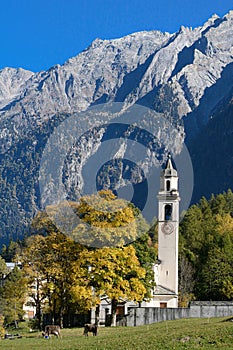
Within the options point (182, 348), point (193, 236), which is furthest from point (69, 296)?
point (193, 236)

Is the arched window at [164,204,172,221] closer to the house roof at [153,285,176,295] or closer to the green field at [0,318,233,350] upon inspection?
the house roof at [153,285,176,295]

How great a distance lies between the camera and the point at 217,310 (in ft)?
170

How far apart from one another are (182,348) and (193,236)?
65.3 metres

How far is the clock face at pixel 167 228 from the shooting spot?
76500 mm

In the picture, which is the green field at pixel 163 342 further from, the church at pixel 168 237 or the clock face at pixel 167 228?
the clock face at pixel 167 228

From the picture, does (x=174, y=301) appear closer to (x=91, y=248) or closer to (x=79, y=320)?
(x=79, y=320)

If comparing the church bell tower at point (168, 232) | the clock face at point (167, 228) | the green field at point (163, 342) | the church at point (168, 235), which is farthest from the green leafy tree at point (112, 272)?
the clock face at point (167, 228)

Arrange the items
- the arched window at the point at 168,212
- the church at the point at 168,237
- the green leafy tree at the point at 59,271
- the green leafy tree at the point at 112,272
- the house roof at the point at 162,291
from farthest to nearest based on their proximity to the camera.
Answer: the arched window at the point at 168,212 < the church at the point at 168,237 < the house roof at the point at 162,291 < the green leafy tree at the point at 112,272 < the green leafy tree at the point at 59,271

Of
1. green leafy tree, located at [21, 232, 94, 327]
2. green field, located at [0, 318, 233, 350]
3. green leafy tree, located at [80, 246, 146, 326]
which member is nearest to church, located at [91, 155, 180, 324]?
green leafy tree, located at [80, 246, 146, 326]

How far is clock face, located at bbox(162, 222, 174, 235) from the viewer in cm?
7650

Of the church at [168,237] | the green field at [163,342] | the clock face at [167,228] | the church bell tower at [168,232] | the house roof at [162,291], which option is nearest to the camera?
the green field at [163,342]

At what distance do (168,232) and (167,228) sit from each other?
498 mm

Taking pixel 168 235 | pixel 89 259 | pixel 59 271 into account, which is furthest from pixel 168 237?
Answer: pixel 89 259

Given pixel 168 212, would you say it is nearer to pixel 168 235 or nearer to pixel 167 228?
pixel 167 228
